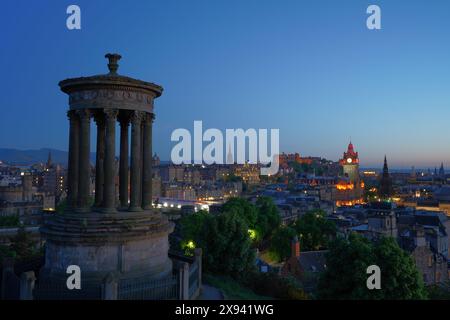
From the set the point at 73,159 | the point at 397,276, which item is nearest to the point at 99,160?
the point at 73,159

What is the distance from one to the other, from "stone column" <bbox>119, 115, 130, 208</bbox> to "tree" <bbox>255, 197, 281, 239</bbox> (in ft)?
154

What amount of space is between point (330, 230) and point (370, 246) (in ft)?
109

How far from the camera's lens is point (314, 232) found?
61.2 meters

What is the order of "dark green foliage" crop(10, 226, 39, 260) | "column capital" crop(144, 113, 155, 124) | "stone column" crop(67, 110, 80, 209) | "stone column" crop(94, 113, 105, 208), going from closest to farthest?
"stone column" crop(67, 110, 80, 209)
"column capital" crop(144, 113, 155, 124)
"stone column" crop(94, 113, 105, 208)
"dark green foliage" crop(10, 226, 39, 260)

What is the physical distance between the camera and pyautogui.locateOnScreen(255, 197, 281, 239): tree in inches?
2684

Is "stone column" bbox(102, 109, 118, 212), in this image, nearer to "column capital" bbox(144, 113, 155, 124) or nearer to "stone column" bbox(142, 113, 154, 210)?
"column capital" bbox(144, 113, 155, 124)

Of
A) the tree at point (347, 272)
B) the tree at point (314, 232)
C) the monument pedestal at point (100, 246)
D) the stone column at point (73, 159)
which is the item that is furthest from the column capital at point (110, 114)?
the tree at point (314, 232)

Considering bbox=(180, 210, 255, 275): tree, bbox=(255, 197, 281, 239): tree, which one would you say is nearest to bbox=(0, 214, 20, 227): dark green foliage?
bbox=(255, 197, 281, 239): tree

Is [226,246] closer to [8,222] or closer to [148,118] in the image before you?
[148,118]

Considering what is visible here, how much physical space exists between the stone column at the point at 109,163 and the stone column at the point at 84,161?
3.13 ft

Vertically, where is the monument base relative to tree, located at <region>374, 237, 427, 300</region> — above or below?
above

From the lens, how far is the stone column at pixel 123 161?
71.2 feet

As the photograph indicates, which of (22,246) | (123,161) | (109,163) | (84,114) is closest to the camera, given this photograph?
(109,163)

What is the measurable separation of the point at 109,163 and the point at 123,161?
260 centimetres
